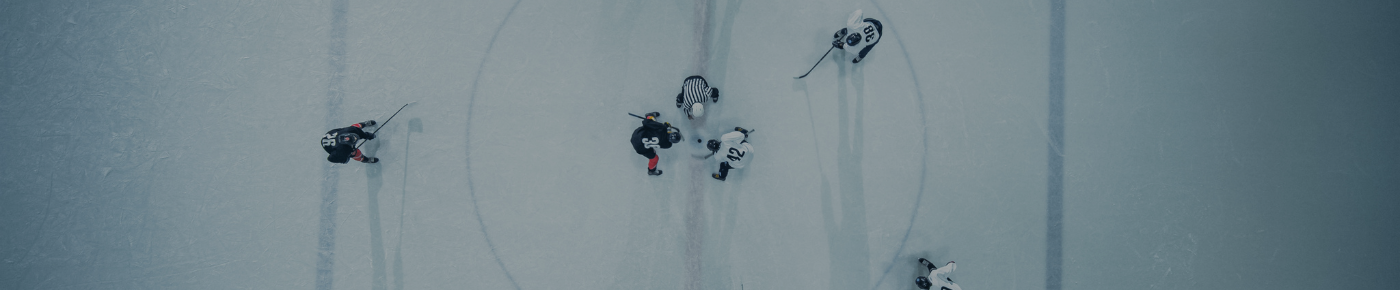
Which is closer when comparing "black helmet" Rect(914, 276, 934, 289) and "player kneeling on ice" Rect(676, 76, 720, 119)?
"player kneeling on ice" Rect(676, 76, 720, 119)

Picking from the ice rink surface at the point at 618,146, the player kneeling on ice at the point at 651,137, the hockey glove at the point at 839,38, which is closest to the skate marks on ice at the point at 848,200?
the ice rink surface at the point at 618,146

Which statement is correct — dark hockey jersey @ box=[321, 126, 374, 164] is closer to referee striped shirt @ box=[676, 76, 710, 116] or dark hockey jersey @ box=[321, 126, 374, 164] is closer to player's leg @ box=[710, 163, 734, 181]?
referee striped shirt @ box=[676, 76, 710, 116]

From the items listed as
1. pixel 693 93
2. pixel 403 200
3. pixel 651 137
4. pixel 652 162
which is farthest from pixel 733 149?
pixel 403 200

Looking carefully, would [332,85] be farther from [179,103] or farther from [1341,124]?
[1341,124]

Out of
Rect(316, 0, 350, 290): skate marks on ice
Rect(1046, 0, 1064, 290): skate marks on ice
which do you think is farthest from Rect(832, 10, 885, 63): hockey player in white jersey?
Rect(316, 0, 350, 290): skate marks on ice

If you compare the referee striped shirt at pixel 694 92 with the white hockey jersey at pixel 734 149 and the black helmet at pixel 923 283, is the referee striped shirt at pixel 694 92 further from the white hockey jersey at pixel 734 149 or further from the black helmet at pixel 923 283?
the black helmet at pixel 923 283

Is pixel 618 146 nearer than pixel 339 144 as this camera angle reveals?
No

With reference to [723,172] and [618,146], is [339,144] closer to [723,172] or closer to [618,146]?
[618,146]
